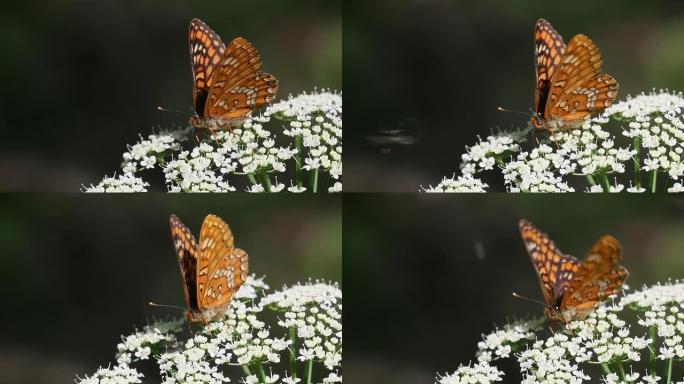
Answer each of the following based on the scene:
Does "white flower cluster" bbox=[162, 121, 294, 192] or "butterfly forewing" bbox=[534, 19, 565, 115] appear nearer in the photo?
"butterfly forewing" bbox=[534, 19, 565, 115]

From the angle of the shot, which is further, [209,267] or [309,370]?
[309,370]

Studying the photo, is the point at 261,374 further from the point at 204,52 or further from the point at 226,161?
the point at 204,52

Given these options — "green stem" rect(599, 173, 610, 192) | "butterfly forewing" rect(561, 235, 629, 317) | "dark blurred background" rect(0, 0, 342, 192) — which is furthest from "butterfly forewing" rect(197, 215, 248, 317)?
"green stem" rect(599, 173, 610, 192)

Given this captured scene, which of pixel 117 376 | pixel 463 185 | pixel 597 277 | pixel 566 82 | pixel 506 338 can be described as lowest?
pixel 117 376

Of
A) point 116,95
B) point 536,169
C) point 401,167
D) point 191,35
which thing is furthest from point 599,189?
point 116,95

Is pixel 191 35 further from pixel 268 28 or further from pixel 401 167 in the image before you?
pixel 401 167

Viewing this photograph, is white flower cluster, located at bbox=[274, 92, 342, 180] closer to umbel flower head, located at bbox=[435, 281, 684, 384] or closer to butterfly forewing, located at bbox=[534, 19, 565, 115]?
butterfly forewing, located at bbox=[534, 19, 565, 115]

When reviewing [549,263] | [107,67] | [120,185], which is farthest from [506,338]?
[107,67]
